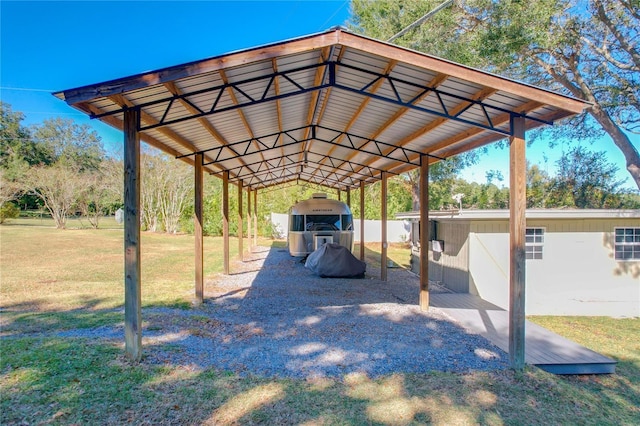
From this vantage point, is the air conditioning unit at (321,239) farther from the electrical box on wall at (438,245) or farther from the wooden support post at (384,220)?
the electrical box on wall at (438,245)

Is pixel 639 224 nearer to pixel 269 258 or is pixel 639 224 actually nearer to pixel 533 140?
pixel 533 140

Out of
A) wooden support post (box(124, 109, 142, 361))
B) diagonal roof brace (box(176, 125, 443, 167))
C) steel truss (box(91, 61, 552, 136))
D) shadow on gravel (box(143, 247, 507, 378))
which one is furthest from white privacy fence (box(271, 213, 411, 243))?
wooden support post (box(124, 109, 142, 361))

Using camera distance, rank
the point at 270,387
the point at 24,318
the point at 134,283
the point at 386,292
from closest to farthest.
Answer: the point at 270,387 → the point at 134,283 → the point at 24,318 → the point at 386,292

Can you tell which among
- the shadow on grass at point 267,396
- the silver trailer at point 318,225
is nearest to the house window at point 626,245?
the shadow on grass at point 267,396

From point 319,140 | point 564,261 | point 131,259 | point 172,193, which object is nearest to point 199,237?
point 319,140

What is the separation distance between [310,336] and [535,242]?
290 inches

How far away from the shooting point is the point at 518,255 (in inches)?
175

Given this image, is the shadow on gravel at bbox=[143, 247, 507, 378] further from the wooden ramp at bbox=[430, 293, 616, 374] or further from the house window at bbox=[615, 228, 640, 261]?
the house window at bbox=[615, 228, 640, 261]

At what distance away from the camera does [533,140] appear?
52.1ft

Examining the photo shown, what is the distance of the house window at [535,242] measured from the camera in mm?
9867

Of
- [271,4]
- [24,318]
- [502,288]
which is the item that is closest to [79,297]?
[24,318]

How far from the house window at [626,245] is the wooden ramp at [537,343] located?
16.0ft

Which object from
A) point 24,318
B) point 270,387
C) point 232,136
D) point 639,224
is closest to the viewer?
point 270,387

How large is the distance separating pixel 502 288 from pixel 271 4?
14.2m
